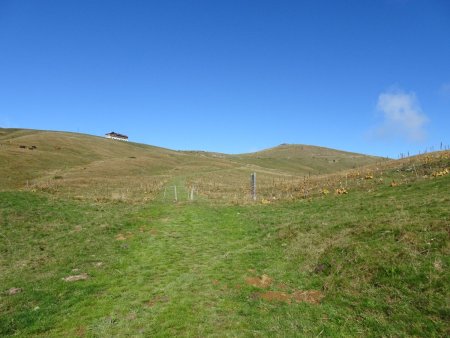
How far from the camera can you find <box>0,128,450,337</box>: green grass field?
10.2 meters

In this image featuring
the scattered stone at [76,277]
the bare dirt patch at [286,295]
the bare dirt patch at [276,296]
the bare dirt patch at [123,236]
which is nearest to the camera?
the bare dirt patch at [286,295]

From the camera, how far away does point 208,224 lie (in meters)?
23.8

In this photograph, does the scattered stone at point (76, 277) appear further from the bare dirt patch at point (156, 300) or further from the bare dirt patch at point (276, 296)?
the bare dirt patch at point (276, 296)

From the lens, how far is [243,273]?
569 inches

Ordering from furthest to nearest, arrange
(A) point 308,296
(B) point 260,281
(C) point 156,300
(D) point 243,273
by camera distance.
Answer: (D) point 243,273, (B) point 260,281, (A) point 308,296, (C) point 156,300

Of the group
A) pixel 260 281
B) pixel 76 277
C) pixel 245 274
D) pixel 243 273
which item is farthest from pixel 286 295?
pixel 76 277

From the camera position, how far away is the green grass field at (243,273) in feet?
33.4

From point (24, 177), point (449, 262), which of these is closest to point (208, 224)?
point (449, 262)

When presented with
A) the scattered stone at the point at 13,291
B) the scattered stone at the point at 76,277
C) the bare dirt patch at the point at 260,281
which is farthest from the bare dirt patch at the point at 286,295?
the scattered stone at the point at 13,291

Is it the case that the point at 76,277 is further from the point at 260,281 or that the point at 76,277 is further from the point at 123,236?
Answer: the point at 260,281

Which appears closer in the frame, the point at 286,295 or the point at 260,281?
the point at 286,295

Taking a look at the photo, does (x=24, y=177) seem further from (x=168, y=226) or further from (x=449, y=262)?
(x=449, y=262)

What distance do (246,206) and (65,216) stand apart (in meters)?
14.1

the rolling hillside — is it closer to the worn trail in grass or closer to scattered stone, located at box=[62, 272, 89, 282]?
the worn trail in grass
